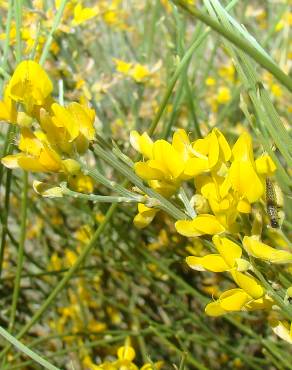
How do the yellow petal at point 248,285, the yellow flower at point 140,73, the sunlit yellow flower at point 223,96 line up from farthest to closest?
the sunlit yellow flower at point 223,96 → the yellow flower at point 140,73 → the yellow petal at point 248,285

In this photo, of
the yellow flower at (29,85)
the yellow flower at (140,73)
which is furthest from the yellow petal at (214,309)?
the yellow flower at (140,73)

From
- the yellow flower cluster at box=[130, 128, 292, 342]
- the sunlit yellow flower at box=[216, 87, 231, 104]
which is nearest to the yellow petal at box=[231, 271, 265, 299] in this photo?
the yellow flower cluster at box=[130, 128, 292, 342]

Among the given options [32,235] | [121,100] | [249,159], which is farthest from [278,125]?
[121,100]

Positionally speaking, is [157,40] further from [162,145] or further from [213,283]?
[162,145]

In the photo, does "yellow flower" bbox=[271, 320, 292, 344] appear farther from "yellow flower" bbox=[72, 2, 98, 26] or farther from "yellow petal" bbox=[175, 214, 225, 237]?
"yellow flower" bbox=[72, 2, 98, 26]

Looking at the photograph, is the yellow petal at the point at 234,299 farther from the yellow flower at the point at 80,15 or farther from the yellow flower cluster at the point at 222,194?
the yellow flower at the point at 80,15

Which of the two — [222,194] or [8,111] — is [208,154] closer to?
[222,194]
